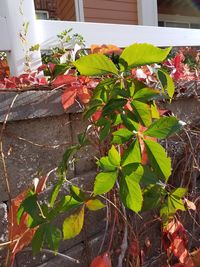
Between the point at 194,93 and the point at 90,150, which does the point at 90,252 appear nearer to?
the point at 90,150

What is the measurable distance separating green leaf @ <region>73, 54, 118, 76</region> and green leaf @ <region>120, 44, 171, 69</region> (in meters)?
0.04

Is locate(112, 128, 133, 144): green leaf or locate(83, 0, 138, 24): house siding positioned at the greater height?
locate(83, 0, 138, 24): house siding

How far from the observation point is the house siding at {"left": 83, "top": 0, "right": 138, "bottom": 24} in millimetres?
6730

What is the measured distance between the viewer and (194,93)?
1.95 meters

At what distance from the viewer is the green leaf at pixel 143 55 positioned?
2.69 feet

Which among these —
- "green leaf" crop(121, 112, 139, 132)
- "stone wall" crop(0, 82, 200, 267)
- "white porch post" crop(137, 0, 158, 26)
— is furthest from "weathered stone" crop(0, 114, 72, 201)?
"white porch post" crop(137, 0, 158, 26)

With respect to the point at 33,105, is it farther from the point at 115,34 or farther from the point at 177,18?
the point at 177,18

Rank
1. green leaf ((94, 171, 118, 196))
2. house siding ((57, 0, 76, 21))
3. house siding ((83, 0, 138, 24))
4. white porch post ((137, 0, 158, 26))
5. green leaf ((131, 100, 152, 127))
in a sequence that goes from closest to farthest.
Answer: green leaf ((94, 171, 118, 196))
green leaf ((131, 100, 152, 127))
white porch post ((137, 0, 158, 26))
house siding ((83, 0, 138, 24))
house siding ((57, 0, 76, 21))

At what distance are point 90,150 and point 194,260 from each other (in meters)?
0.73

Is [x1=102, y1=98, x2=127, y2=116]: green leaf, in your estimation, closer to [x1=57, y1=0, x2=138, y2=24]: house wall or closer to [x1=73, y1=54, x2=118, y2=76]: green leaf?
[x1=73, y1=54, x2=118, y2=76]: green leaf

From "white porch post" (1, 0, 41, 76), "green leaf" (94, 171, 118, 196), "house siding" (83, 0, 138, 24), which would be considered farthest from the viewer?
"house siding" (83, 0, 138, 24)

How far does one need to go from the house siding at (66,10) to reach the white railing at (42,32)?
482 cm

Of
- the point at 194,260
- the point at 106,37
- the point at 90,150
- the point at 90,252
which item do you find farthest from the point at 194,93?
the point at 90,252

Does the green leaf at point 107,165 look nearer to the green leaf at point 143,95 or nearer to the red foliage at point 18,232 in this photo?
the green leaf at point 143,95
